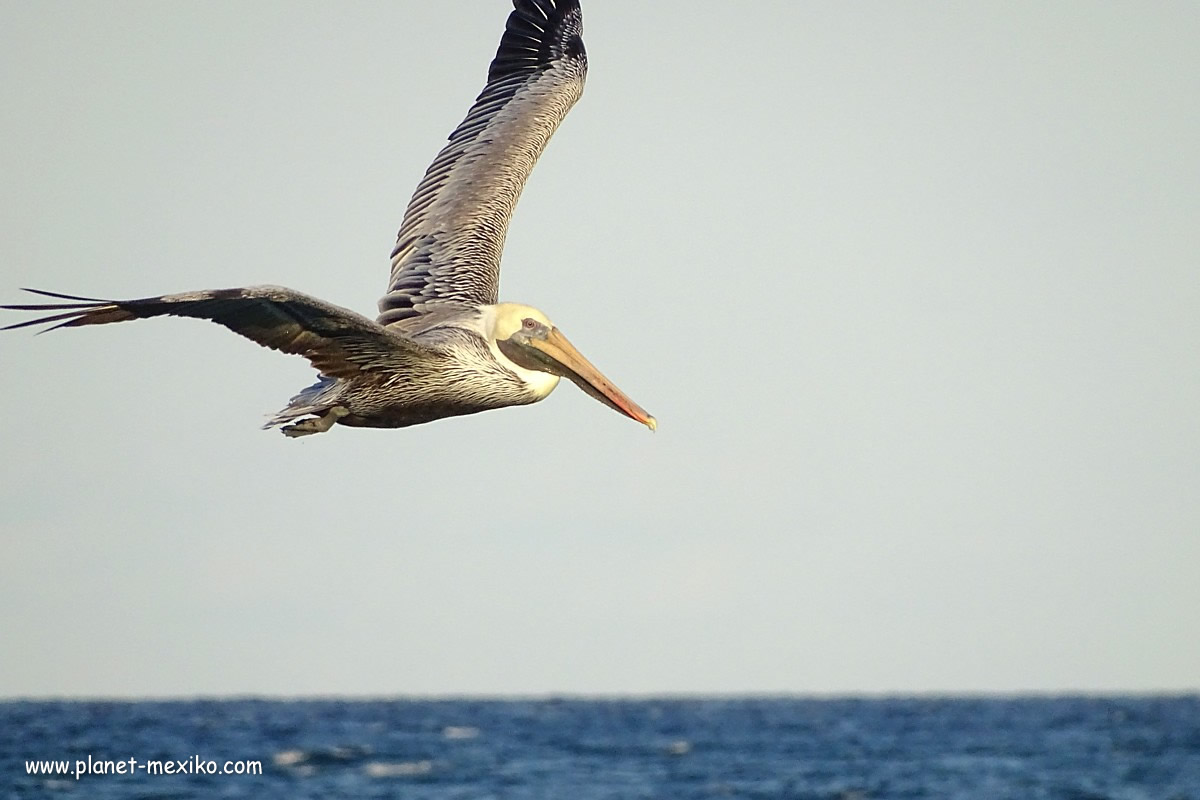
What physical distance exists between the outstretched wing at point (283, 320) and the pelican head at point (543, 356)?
765 millimetres

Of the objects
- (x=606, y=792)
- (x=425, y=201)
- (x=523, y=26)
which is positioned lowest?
(x=606, y=792)

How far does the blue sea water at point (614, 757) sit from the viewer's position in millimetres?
38406

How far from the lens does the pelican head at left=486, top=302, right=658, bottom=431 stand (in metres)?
9.94

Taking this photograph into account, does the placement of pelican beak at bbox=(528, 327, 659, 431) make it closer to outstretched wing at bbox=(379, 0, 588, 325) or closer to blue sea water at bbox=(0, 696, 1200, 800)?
outstretched wing at bbox=(379, 0, 588, 325)

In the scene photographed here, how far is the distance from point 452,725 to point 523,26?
61.6 metres

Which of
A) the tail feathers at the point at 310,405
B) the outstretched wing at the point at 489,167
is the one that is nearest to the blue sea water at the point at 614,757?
the outstretched wing at the point at 489,167

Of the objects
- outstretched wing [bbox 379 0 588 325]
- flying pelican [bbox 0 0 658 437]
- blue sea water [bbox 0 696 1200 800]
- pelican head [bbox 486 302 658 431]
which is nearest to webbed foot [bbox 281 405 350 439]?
flying pelican [bbox 0 0 658 437]

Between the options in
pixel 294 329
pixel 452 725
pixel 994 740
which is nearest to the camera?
pixel 294 329

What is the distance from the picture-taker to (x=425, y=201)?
12281 millimetres

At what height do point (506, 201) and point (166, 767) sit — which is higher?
point (506, 201)

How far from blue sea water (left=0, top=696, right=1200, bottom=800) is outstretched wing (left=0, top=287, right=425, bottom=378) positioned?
91.1 feet

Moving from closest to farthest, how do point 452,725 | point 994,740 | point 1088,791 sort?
point 1088,791, point 994,740, point 452,725

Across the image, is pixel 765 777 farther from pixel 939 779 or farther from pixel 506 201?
pixel 506 201

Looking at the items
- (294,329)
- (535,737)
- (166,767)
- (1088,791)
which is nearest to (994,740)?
(535,737)
